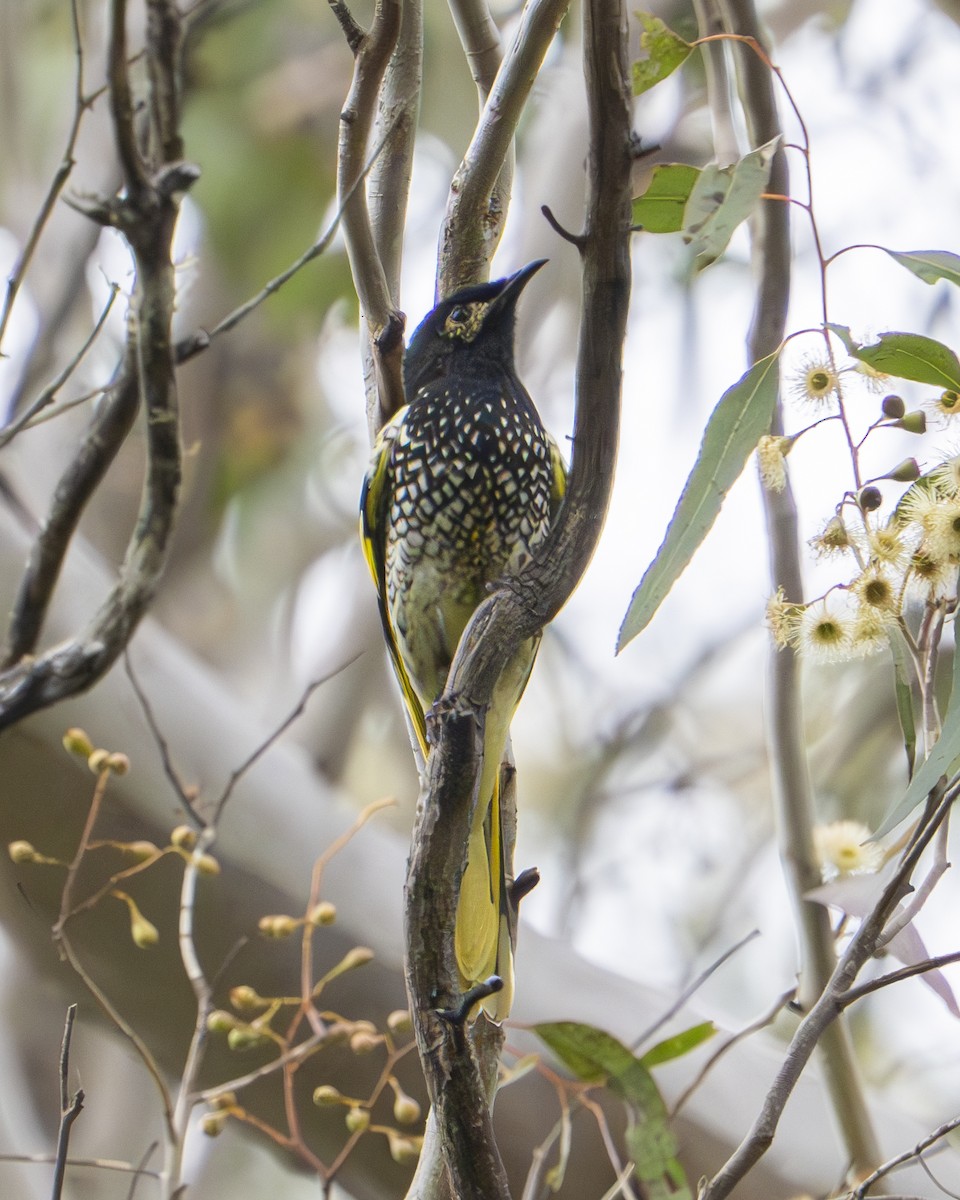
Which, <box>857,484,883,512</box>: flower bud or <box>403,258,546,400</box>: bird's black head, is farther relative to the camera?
<box>403,258,546,400</box>: bird's black head

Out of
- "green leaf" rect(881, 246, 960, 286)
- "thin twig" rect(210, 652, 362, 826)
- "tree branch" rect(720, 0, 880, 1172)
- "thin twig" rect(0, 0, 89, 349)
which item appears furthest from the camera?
"tree branch" rect(720, 0, 880, 1172)

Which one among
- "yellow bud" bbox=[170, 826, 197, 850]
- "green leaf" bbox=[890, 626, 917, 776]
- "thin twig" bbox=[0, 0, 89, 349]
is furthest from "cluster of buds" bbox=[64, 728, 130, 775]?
"green leaf" bbox=[890, 626, 917, 776]

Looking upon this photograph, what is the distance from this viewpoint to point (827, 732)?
4.36 m

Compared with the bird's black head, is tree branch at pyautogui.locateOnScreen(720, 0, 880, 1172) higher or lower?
lower

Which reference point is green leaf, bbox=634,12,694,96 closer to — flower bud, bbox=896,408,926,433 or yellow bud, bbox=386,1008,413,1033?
flower bud, bbox=896,408,926,433

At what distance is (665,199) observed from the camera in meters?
1.19

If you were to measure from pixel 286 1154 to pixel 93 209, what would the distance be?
1516mm

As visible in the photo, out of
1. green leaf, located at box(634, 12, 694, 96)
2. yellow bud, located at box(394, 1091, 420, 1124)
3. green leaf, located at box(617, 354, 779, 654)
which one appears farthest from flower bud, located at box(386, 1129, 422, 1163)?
green leaf, located at box(634, 12, 694, 96)

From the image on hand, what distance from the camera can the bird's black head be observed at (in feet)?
5.17

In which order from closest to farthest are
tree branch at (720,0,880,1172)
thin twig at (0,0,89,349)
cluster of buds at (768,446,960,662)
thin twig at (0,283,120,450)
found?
1. cluster of buds at (768,446,960,662)
2. thin twig at (0,0,89,349)
3. thin twig at (0,283,120,450)
4. tree branch at (720,0,880,1172)

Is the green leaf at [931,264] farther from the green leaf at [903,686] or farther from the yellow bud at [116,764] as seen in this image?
the yellow bud at [116,764]

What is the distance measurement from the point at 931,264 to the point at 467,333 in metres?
0.69

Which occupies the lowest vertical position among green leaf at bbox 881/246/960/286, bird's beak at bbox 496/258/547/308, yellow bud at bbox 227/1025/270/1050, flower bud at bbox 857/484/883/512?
yellow bud at bbox 227/1025/270/1050

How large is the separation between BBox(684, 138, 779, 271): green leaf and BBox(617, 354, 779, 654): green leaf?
5.2 inches
